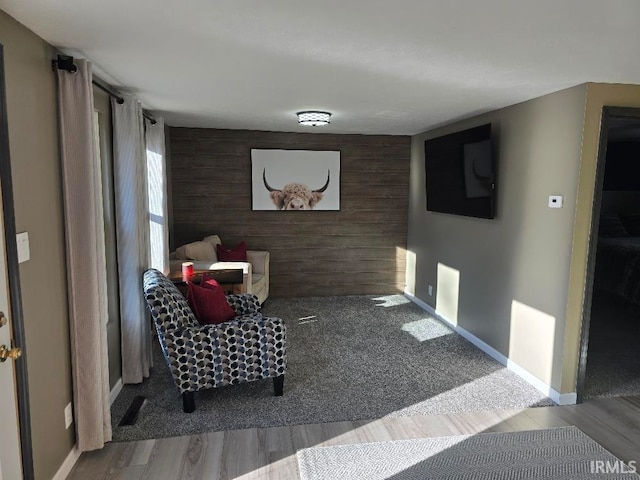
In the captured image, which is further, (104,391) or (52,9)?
(104,391)

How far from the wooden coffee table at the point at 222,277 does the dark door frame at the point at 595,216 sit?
2995 mm

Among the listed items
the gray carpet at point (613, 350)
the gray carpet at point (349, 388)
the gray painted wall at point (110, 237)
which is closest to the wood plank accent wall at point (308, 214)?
the gray carpet at point (349, 388)

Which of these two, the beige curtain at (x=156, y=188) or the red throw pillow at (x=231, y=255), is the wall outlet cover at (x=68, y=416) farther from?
the red throw pillow at (x=231, y=255)

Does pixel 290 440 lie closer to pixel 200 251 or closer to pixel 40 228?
pixel 40 228

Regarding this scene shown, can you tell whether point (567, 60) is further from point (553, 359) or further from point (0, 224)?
point (0, 224)

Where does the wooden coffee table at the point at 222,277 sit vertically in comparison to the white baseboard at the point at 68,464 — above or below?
above

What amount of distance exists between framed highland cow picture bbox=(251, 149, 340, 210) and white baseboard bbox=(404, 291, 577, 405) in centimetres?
209

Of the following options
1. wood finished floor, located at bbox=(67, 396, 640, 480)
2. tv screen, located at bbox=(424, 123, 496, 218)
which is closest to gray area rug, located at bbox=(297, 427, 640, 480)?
wood finished floor, located at bbox=(67, 396, 640, 480)

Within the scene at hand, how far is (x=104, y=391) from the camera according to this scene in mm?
2600

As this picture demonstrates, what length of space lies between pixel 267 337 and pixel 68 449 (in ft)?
4.36

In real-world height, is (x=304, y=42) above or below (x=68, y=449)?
above

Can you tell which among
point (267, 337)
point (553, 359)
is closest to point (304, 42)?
point (267, 337)

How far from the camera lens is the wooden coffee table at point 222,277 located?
166 inches

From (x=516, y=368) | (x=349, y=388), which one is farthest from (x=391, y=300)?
(x=349, y=388)
